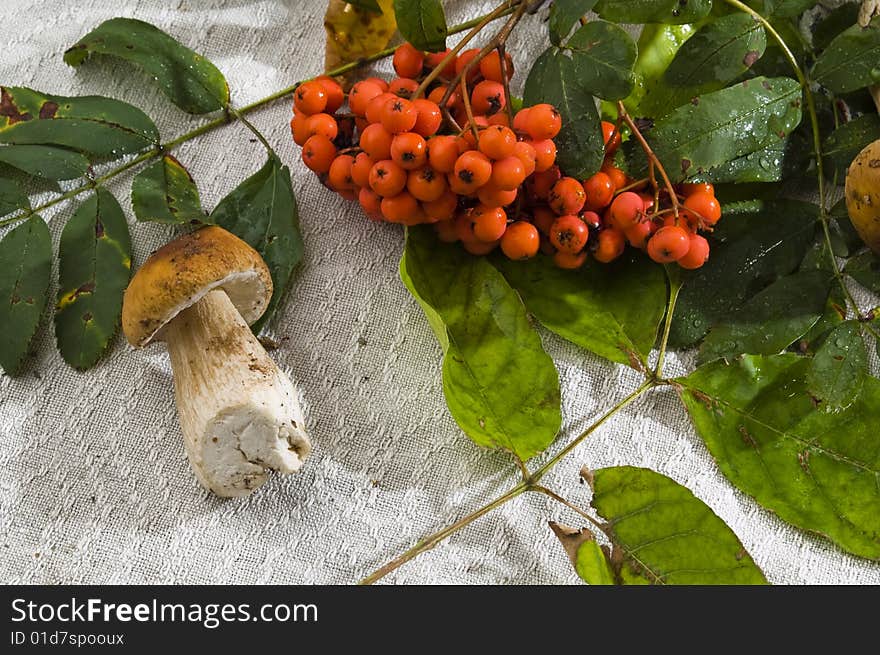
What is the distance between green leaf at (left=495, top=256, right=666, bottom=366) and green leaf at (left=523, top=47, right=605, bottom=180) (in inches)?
5.0

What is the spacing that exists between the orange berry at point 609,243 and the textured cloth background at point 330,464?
0.11 metres

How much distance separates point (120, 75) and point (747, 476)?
77cm

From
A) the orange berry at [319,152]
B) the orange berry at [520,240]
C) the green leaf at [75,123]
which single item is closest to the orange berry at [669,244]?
the orange berry at [520,240]

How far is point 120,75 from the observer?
1.00 m

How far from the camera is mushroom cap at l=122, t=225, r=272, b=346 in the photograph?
0.77m

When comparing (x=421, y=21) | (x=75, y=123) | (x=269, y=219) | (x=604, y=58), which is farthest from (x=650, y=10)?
(x=75, y=123)

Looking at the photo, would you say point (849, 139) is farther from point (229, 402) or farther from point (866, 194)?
point (229, 402)

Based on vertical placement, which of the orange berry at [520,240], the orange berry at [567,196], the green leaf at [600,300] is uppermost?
the orange berry at [567,196]

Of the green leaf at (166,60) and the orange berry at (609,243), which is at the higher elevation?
the green leaf at (166,60)

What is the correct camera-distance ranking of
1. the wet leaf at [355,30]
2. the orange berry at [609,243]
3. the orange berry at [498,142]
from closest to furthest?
the orange berry at [498,142] → the orange berry at [609,243] → the wet leaf at [355,30]

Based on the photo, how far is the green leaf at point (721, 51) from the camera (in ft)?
2.80

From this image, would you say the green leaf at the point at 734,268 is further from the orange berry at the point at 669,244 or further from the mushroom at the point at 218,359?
the mushroom at the point at 218,359

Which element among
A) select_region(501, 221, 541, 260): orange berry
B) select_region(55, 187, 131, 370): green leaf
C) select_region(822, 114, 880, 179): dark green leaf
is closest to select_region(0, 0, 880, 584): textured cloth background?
select_region(55, 187, 131, 370): green leaf
